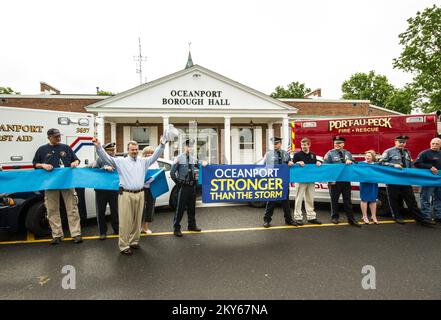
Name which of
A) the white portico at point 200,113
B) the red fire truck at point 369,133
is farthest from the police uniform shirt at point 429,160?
the white portico at point 200,113

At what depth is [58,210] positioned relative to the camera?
188 inches

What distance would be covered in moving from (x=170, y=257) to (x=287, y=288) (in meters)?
1.82

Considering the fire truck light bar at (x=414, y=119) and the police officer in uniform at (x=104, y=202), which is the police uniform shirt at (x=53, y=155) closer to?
the police officer in uniform at (x=104, y=202)

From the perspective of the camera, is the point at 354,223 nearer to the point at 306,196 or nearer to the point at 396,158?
the point at 306,196

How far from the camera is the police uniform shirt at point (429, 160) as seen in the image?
230 inches

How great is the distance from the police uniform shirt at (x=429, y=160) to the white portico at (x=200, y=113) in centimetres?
966

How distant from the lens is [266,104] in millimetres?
15727

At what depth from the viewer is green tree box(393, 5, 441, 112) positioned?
17.4m

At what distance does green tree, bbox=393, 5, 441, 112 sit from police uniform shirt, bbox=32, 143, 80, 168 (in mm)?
20778

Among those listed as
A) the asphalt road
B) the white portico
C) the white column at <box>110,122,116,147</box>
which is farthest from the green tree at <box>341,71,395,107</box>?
the asphalt road

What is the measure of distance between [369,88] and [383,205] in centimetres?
5036

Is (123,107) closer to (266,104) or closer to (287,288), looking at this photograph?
(266,104)

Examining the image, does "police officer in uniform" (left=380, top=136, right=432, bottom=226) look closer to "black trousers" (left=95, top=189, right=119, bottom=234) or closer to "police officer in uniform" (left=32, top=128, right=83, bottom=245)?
"black trousers" (left=95, top=189, right=119, bottom=234)
